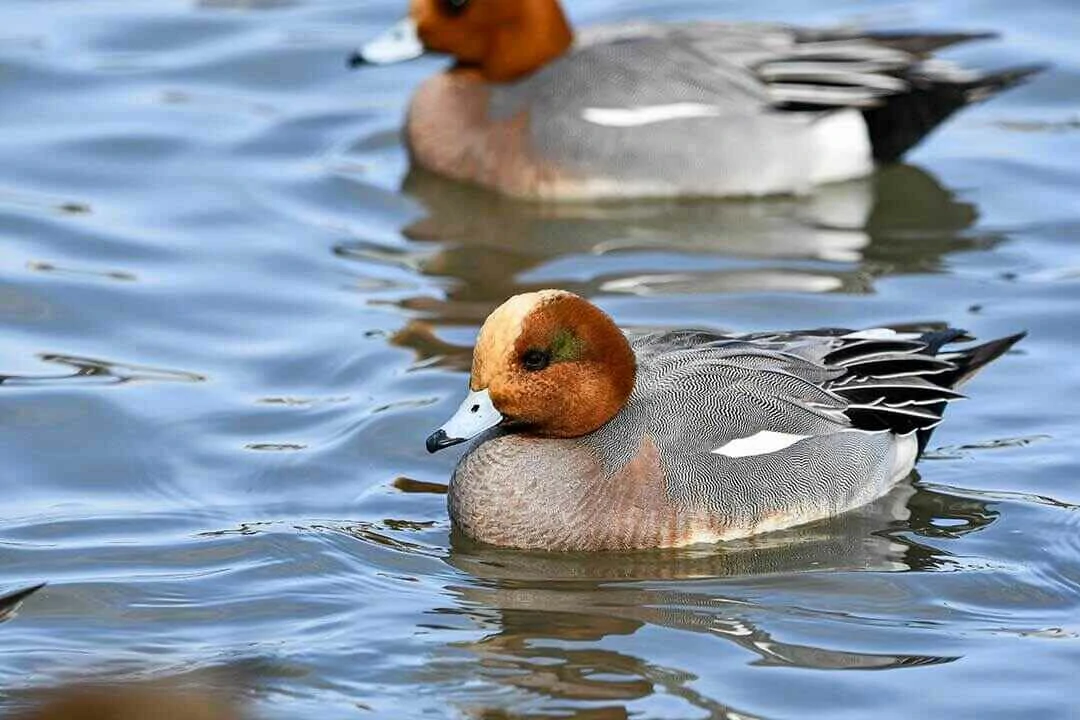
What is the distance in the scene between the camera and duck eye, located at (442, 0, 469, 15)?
1091cm

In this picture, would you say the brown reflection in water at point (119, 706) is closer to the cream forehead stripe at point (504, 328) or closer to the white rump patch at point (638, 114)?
the cream forehead stripe at point (504, 328)

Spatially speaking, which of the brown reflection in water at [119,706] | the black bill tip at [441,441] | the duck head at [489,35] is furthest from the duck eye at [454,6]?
the brown reflection in water at [119,706]

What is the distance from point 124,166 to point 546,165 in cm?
217

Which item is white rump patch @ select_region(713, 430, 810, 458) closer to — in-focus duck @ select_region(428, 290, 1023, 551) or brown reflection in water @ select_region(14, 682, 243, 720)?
in-focus duck @ select_region(428, 290, 1023, 551)

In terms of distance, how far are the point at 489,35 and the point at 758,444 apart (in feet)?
14.3

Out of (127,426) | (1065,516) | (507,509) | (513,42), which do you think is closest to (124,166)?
(513,42)

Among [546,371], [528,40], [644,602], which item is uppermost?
[528,40]

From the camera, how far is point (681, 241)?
1014cm

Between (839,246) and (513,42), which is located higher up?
(513,42)

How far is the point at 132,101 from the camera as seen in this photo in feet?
39.4

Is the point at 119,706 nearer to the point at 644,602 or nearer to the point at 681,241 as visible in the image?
the point at 644,602

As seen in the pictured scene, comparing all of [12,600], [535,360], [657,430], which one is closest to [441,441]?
[535,360]

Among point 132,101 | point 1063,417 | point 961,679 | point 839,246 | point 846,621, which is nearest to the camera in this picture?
point 961,679

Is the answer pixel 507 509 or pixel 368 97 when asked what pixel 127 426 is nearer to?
pixel 507 509
